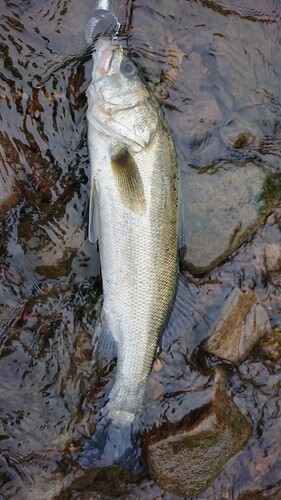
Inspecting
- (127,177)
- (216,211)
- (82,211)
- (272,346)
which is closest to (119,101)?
(127,177)

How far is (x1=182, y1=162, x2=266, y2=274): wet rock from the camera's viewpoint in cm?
466

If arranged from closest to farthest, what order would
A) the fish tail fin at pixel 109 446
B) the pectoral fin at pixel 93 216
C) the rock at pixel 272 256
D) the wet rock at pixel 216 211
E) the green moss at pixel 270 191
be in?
1. the pectoral fin at pixel 93 216
2. the fish tail fin at pixel 109 446
3. the wet rock at pixel 216 211
4. the green moss at pixel 270 191
5. the rock at pixel 272 256

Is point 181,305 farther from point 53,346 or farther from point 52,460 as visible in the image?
point 52,460

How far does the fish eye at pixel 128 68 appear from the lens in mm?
4020

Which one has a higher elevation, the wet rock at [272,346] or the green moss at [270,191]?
the green moss at [270,191]

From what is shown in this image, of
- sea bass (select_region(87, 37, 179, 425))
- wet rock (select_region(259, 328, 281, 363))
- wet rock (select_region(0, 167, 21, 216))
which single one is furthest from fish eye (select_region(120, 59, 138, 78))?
wet rock (select_region(259, 328, 281, 363))

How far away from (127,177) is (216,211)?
42.5 inches

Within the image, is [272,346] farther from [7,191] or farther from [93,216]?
[7,191]

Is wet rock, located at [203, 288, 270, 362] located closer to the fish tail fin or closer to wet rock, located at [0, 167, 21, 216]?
the fish tail fin

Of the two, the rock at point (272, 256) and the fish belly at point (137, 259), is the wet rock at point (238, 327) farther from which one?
the fish belly at point (137, 259)

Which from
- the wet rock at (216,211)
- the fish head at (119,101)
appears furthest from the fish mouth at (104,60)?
the wet rock at (216,211)

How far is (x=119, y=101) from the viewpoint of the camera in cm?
398

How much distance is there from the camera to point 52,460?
4.46 metres

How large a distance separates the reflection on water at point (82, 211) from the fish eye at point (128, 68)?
1.39 ft
